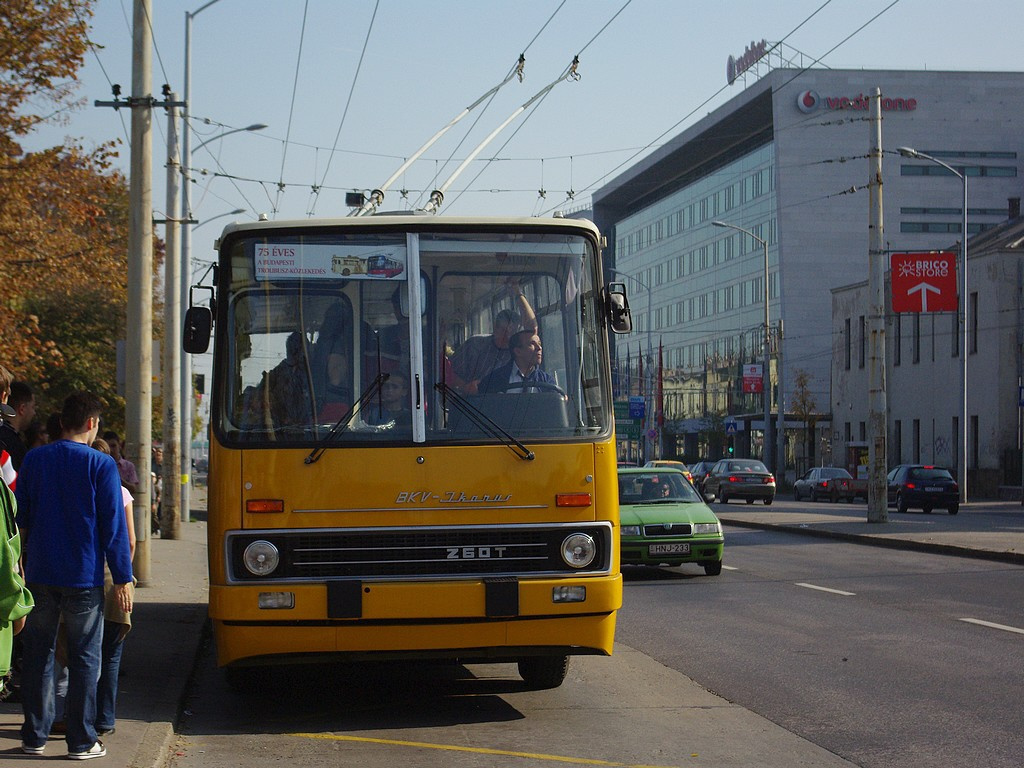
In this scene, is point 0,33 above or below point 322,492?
above

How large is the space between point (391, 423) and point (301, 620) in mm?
1254

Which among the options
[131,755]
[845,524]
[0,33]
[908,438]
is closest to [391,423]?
[131,755]

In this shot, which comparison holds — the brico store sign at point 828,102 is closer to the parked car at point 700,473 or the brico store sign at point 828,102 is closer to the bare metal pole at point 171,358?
the parked car at point 700,473

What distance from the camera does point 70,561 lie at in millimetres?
7070

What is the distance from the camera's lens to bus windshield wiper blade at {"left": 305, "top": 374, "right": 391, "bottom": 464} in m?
8.55

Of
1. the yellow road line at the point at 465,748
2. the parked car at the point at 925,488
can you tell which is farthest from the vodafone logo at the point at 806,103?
the yellow road line at the point at 465,748

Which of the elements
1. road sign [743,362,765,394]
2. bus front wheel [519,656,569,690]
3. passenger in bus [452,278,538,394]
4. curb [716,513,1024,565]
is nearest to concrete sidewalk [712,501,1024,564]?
curb [716,513,1024,565]

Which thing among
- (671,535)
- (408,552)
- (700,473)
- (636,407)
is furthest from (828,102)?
(408,552)

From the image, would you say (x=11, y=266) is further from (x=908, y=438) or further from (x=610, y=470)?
(x=908, y=438)

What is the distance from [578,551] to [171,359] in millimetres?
17526

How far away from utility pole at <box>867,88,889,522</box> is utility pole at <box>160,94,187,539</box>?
47.8ft

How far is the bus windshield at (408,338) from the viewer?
874 centimetres

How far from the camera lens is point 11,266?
21.5 meters

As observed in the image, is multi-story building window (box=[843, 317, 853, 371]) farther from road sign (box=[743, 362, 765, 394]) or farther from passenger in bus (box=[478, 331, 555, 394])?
passenger in bus (box=[478, 331, 555, 394])
